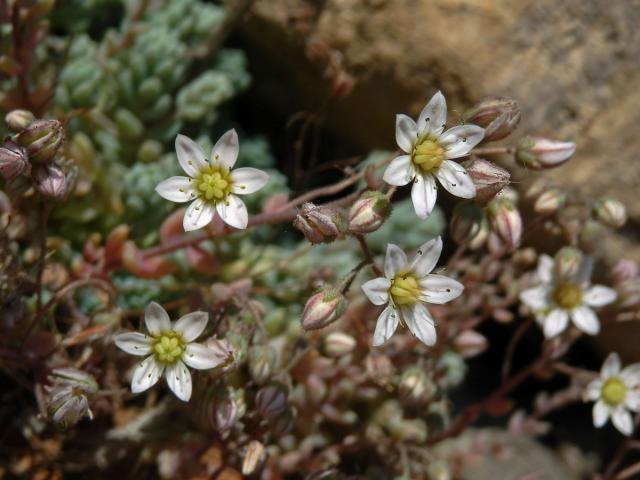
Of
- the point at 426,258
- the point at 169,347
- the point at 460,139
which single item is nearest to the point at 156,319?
the point at 169,347

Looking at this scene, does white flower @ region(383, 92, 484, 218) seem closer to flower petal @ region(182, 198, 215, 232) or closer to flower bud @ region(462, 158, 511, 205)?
flower bud @ region(462, 158, 511, 205)

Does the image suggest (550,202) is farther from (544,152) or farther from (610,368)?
(610,368)

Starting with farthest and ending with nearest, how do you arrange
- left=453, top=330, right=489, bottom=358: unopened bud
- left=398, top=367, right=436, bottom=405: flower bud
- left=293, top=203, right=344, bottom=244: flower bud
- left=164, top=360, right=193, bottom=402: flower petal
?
left=453, top=330, right=489, bottom=358: unopened bud, left=398, top=367, right=436, bottom=405: flower bud, left=164, top=360, right=193, bottom=402: flower petal, left=293, top=203, right=344, bottom=244: flower bud

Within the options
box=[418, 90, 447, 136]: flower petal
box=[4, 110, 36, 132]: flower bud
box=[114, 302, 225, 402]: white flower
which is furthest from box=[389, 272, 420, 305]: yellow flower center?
box=[4, 110, 36, 132]: flower bud

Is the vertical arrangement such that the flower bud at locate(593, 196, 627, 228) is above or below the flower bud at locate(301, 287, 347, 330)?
above

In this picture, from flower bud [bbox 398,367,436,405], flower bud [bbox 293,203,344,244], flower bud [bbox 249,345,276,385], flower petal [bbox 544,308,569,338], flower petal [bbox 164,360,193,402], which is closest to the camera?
flower bud [bbox 293,203,344,244]

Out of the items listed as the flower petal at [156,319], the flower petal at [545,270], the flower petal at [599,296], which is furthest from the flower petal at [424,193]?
the flower petal at [599,296]

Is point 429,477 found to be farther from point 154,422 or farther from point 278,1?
point 278,1
